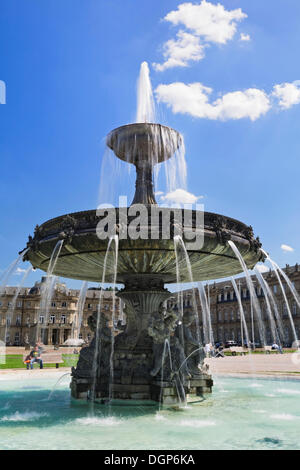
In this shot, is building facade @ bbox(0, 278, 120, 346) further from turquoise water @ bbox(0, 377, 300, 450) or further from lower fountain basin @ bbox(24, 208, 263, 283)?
turquoise water @ bbox(0, 377, 300, 450)

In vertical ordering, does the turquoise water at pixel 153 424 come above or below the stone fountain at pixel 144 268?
below

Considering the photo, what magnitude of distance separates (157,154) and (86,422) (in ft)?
23.6

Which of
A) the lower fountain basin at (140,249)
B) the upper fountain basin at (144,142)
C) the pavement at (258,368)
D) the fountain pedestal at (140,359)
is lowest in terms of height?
the pavement at (258,368)

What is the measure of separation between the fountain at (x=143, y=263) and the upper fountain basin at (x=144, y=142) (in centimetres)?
3

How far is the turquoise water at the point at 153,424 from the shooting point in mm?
5316

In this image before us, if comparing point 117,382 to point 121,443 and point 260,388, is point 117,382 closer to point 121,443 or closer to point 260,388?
point 121,443

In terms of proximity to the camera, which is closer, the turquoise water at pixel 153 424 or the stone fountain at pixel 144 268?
the turquoise water at pixel 153 424

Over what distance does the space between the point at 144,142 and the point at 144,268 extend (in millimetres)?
3497

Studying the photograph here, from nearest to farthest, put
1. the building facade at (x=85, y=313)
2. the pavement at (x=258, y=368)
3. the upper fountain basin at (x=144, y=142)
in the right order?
the upper fountain basin at (x=144, y=142)
the pavement at (x=258, y=368)
the building facade at (x=85, y=313)

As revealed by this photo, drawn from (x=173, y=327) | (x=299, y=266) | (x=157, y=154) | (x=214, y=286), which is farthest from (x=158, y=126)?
(x=214, y=286)

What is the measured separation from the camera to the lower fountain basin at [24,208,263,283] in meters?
8.01
